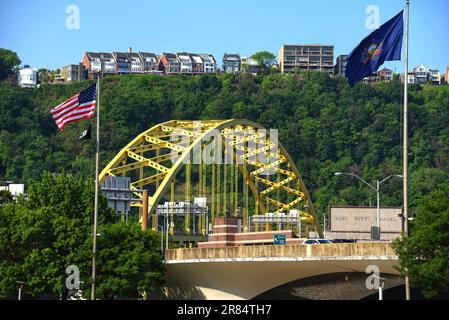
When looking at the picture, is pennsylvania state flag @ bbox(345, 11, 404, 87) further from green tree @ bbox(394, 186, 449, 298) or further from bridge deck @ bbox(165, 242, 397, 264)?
bridge deck @ bbox(165, 242, 397, 264)

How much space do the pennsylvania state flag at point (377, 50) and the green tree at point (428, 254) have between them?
13.1 m

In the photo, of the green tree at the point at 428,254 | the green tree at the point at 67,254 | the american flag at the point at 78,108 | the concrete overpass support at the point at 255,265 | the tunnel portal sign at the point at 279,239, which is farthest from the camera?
the tunnel portal sign at the point at 279,239

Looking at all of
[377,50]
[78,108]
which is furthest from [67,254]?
[377,50]

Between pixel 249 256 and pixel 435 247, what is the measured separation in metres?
24.2

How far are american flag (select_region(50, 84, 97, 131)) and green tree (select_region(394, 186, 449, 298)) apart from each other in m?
24.5

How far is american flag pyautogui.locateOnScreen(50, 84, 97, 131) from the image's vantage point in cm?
9106

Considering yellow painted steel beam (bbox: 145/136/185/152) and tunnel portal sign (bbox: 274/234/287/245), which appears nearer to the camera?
tunnel portal sign (bbox: 274/234/287/245)

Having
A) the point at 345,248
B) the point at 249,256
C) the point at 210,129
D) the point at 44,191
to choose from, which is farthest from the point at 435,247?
the point at 210,129

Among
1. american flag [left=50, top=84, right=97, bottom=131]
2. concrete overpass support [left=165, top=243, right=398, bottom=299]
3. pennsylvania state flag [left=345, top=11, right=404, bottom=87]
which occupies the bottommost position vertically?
concrete overpass support [left=165, top=243, right=398, bottom=299]

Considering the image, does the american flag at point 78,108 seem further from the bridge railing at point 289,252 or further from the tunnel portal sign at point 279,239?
the tunnel portal sign at point 279,239

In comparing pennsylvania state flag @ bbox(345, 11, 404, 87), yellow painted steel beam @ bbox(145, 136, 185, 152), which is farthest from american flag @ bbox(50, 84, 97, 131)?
yellow painted steel beam @ bbox(145, 136, 185, 152)

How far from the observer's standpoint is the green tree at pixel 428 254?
81.4 meters

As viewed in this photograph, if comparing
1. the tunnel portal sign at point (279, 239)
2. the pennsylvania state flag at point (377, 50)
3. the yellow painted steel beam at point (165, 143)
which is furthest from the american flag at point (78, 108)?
the yellow painted steel beam at point (165, 143)
